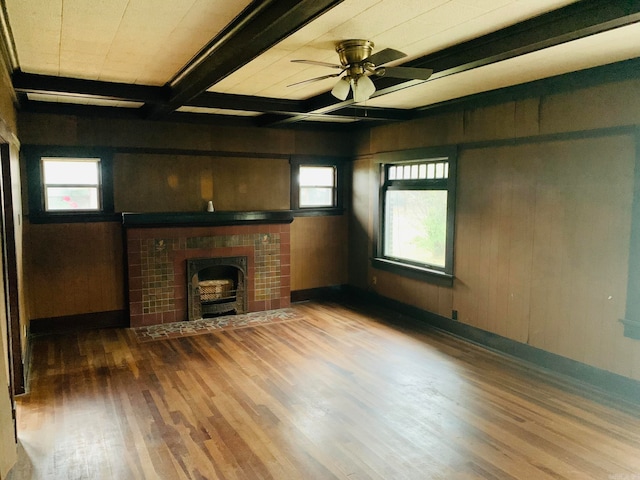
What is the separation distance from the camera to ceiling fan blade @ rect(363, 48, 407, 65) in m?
2.75

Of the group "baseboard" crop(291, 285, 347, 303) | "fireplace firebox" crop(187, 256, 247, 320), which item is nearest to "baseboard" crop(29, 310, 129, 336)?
"fireplace firebox" crop(187, 256, 247, 320)

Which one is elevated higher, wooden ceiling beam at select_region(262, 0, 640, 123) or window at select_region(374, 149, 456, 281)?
wooden ceiling beam at select_region(262, 0, 640, 123)

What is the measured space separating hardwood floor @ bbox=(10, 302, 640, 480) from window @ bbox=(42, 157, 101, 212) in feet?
5.31

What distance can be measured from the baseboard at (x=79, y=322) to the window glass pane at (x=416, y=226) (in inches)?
147

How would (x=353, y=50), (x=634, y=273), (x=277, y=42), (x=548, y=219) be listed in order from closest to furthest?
(x=277, y=42)
(x=353, y=50)
(x=634, y=273)
(x=548, y=219)

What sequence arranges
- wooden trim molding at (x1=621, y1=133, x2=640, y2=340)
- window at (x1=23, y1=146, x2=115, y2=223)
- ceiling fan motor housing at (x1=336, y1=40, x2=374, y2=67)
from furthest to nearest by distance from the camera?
window at (x1=23, y1=146, x2=115, y2=223)
wooden trim molding at (x1=621, y1=133, x2=640, y2=340)
ceiling fan motor housing at (x1=336, y1=40, x2=374, y2=67)

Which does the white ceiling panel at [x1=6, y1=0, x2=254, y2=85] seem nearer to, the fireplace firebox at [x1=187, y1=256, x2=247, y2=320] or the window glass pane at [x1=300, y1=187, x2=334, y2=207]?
the fireplace firebox at [x1=187, y1=256, x2=247, y2=320]

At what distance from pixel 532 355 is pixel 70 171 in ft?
18.4

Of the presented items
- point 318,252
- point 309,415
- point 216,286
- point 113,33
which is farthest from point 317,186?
point 113,33

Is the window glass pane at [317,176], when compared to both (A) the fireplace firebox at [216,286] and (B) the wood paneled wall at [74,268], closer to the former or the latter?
(A) the fireplace firebox at [216,286]

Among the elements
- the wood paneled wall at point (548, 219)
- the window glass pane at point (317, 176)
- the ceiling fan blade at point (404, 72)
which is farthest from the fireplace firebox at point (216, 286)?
the ceiling fan blade at point (404, 72)

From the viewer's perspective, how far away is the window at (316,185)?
6988 mm

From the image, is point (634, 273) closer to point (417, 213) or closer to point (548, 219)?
point (548, 219)

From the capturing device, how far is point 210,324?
5816 mm
